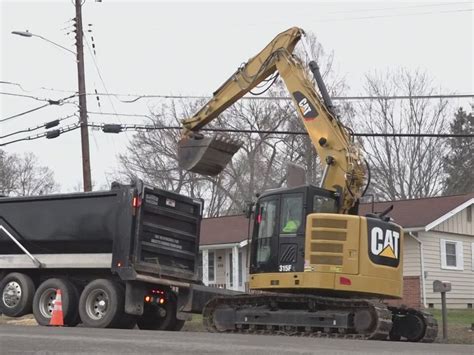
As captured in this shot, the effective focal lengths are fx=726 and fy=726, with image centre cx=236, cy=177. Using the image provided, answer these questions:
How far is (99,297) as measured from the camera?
13.7 metres

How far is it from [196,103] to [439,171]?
48.1ft

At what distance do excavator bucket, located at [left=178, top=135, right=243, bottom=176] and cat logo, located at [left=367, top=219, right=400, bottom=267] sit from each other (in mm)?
3746

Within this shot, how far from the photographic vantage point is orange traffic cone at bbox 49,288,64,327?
13594mm

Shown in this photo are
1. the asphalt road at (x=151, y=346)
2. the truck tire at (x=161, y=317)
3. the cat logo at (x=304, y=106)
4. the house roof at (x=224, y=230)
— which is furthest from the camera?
the house roof at (x=224, y=230)

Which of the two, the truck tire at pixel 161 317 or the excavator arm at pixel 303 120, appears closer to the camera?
the excavator arm at pixel 303 120

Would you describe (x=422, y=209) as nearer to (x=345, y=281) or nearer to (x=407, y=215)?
(x=407, y=215)

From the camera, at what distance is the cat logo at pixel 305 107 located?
46.5 feet

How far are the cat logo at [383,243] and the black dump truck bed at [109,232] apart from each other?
3892 millimetres

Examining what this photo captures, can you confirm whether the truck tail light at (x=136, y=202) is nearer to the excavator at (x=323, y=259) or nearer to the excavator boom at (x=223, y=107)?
the excavator boom at (x=223, y=107)

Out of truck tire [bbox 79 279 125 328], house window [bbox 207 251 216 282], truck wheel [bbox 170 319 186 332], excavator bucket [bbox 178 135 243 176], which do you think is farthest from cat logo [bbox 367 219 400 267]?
house window [bbox 207 251 216 282]

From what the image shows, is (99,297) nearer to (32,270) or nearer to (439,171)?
(32,270)

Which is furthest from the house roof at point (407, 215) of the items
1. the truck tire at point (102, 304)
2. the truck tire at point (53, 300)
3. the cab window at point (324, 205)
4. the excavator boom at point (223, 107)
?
the truck tire at point (53, 300)

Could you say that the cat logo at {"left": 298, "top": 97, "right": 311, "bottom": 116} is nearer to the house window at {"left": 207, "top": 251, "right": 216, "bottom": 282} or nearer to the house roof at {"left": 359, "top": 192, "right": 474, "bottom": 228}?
the house roof at {"left": 359, "top": 192, "right": 474, "bottom": 228}

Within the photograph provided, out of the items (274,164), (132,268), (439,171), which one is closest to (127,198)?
(132,268)
